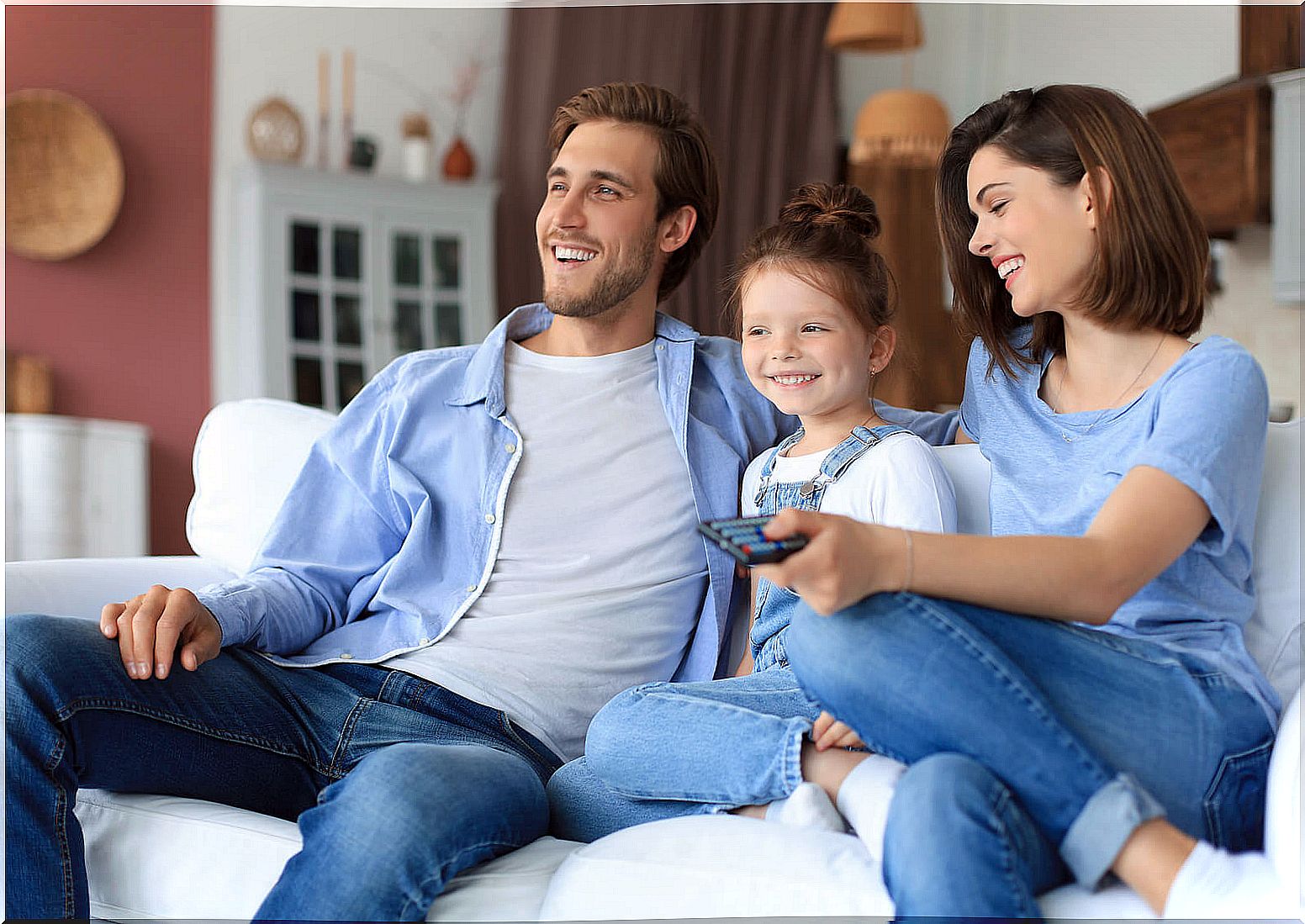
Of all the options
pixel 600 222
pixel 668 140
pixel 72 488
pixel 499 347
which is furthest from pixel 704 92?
pixel 499 347

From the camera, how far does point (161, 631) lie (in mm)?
1408

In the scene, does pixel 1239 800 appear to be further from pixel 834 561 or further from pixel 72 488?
pixel 72 488

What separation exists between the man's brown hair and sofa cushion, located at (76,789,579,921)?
0.97 metres

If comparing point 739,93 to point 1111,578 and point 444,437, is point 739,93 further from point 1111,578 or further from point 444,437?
point 1111,578

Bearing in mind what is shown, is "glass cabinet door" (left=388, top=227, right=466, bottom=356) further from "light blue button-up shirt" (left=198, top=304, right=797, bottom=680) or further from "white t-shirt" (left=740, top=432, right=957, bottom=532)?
"white t-shirt" (left=740, top=432, right=957, bottom=532)

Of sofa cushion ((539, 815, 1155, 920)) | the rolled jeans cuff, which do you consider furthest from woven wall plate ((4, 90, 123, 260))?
the rolled jeans cuff

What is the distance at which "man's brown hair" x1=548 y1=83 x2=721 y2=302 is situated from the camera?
1857 millimetres

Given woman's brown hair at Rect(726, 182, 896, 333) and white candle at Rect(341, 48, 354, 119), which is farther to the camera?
white candle at Rect(341, 48, 354, 119)

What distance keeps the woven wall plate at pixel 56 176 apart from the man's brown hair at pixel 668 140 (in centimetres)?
328

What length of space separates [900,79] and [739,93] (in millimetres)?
940

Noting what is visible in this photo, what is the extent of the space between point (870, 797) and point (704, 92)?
4.41 metres

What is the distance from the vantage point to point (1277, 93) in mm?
3641

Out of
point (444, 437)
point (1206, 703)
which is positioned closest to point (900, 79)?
point (444, 437)

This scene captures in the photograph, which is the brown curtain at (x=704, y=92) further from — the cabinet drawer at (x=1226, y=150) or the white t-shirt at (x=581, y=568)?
the white t-shirt at (x=581, y=568)
